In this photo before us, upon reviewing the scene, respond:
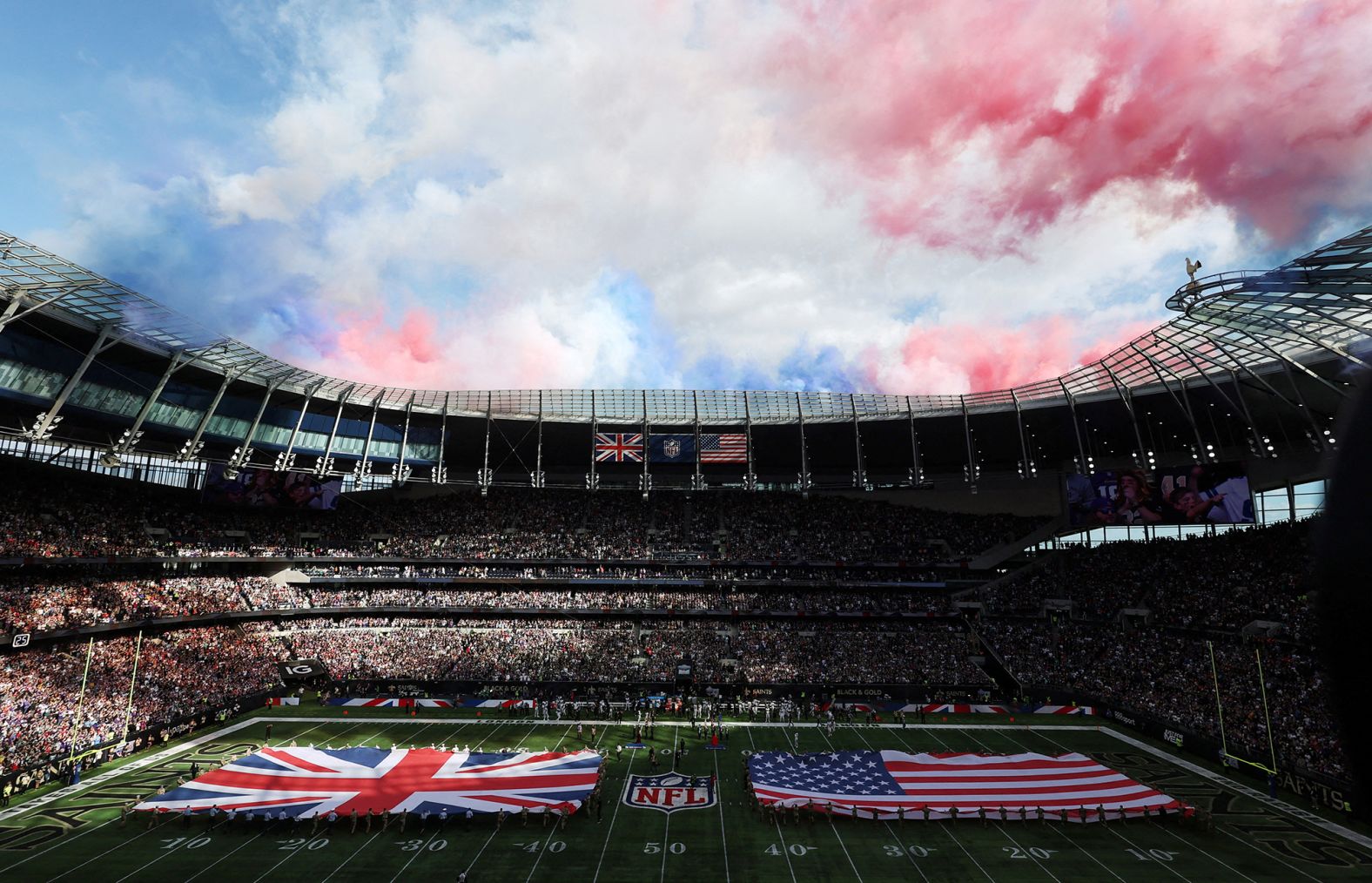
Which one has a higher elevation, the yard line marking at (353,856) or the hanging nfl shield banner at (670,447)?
the hanging nfl shield banner at (670,447)

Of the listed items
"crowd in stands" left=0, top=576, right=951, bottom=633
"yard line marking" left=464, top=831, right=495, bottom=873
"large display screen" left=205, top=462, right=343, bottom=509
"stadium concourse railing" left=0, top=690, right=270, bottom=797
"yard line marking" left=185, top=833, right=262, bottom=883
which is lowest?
"yard line marking" left=464, top=831, right=495, bottom=873

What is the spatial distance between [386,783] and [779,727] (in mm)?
21285

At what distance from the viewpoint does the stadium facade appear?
3678 centimetres

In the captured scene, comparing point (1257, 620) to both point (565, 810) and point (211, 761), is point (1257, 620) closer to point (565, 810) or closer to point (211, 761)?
point (565, 810)

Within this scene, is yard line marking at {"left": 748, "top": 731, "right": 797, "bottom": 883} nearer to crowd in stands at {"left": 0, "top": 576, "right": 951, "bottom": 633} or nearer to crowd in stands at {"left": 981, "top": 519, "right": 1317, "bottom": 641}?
crowd in stands at {"left": 981, "top": 519, "right": 1317, "bottom": 641}

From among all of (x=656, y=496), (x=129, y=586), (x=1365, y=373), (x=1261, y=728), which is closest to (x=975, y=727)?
(x=1261, y=728)

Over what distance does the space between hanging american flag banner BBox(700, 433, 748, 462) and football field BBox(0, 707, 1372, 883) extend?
3311 cm

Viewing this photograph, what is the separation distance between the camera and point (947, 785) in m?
31.1

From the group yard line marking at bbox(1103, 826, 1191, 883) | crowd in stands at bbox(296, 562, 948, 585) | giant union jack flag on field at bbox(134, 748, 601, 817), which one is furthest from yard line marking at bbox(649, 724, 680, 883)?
crowd in stands at bbox(296, 562, 948, 585)

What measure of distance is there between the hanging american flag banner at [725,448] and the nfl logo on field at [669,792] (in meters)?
33.8

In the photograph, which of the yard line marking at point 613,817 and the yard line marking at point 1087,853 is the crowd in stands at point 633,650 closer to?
the yard line marking at point 613,817

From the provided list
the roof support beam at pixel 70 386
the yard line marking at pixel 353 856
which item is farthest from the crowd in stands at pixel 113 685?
the yard line marking at pixel 353 856

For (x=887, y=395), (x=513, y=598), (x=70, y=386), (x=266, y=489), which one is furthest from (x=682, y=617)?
(x=70, y=386)

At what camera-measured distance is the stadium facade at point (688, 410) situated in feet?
121
